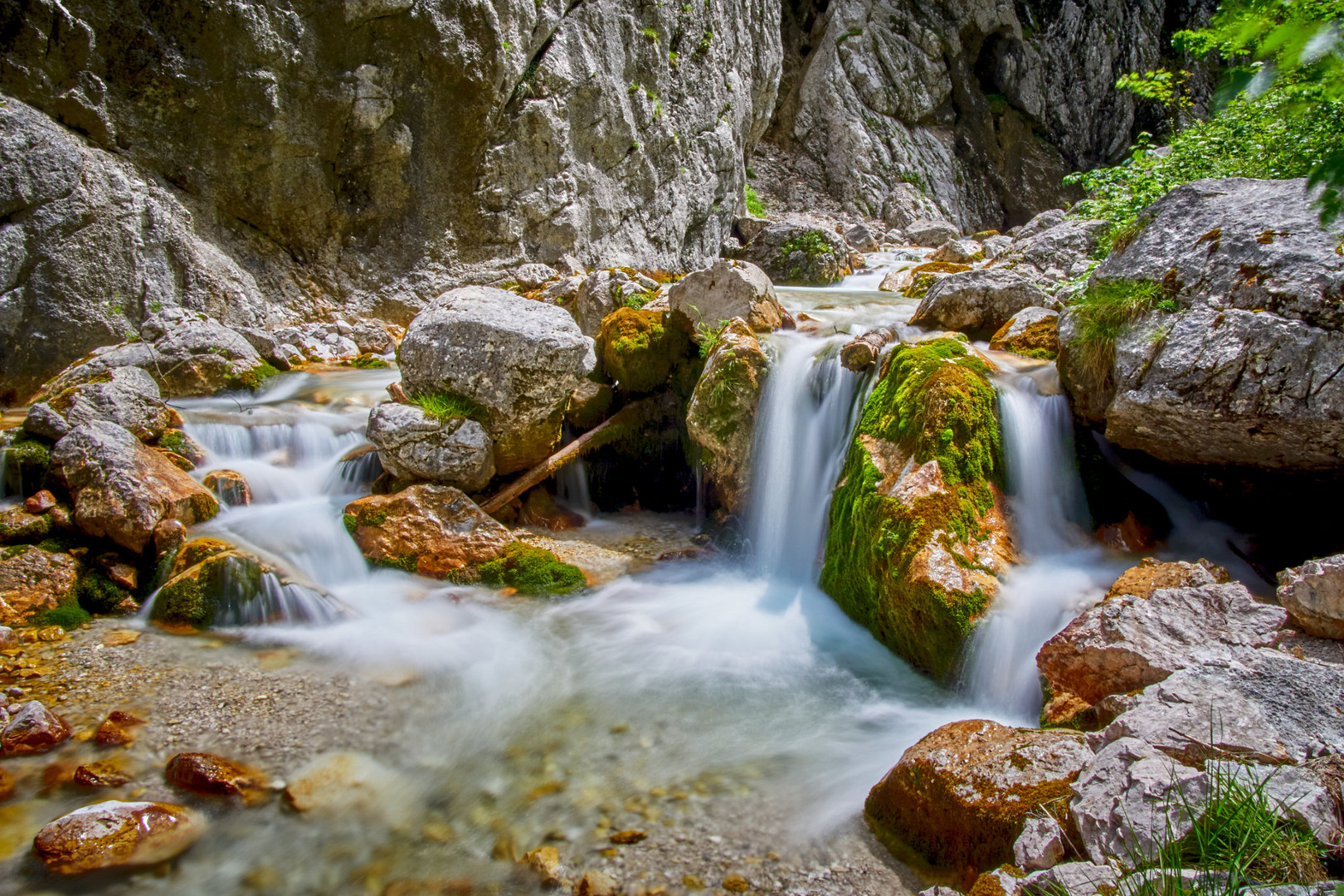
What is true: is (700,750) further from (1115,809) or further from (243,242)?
(243,242)

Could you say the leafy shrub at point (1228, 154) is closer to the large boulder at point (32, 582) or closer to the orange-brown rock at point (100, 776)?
the orange-brown rock at point (100, 776)

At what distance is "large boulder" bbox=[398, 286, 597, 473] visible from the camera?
22.6 ft

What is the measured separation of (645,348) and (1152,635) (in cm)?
602

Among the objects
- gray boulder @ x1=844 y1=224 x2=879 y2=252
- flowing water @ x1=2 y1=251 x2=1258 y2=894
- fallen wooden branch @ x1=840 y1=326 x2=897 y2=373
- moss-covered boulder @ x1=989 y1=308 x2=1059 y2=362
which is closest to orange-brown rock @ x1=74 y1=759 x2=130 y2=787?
flowing water @ x1=2 y1=251 x2=1258 y2=894

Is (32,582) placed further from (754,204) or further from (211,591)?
(754,204)

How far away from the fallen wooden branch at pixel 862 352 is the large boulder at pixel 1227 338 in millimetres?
1892

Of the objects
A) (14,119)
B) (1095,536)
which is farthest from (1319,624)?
(14,119)

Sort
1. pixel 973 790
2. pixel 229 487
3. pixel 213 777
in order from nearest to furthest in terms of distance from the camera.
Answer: pixel 973 790 < pixel 213 777 < pixel 229 487

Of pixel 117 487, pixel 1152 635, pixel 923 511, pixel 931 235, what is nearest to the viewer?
pixel 1152 635

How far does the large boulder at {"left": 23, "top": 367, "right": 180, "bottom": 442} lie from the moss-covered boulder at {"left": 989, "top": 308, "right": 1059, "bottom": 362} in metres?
8.63

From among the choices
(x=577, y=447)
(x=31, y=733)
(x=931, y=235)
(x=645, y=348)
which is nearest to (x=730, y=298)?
(x=645, y=348)

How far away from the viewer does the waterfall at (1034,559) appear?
13.3ft

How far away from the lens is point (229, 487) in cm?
676

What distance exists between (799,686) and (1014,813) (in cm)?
203
